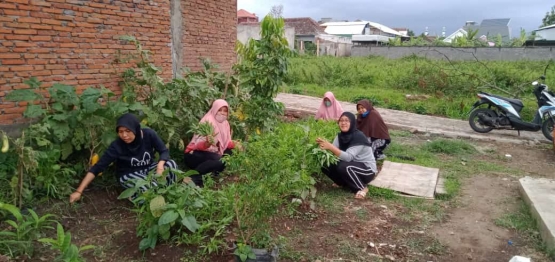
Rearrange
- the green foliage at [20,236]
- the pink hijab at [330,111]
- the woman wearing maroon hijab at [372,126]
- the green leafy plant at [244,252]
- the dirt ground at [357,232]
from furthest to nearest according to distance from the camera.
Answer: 1. the pink hijab at [330,111]
2. the woman wearing maroon hijab at [372,126]
3. the dirt ground at [357,232]
4. the green foliage at [20,236]
5. the green leafy plant at [244,252]

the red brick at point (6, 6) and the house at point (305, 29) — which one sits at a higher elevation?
the house at point (305, 29)

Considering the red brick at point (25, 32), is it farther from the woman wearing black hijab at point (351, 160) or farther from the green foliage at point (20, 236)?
the woman wearing black hijab at point (351, 160)

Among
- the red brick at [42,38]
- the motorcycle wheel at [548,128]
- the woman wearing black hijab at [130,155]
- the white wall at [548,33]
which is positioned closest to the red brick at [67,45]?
the red brick at [42,38]

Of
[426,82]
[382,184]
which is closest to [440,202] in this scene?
[382,184]

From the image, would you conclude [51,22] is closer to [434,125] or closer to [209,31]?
[209,31]

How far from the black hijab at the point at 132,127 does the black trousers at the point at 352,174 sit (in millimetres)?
2134

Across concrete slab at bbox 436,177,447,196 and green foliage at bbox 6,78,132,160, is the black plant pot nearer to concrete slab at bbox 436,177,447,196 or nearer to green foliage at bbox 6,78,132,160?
green foliage at bbox 6,78,132,160

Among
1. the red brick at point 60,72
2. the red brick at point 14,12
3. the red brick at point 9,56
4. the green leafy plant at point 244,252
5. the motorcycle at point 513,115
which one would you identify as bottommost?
the green leafy plant at point 244,252

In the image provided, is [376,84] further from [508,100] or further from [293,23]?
[293,23]

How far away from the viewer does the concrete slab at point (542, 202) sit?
11.9 feet

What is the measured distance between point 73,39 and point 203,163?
6.61 ft

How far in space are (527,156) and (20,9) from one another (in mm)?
7545

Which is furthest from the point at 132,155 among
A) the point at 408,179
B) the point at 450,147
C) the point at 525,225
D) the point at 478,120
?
the point at 478,120

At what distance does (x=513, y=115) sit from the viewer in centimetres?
836
